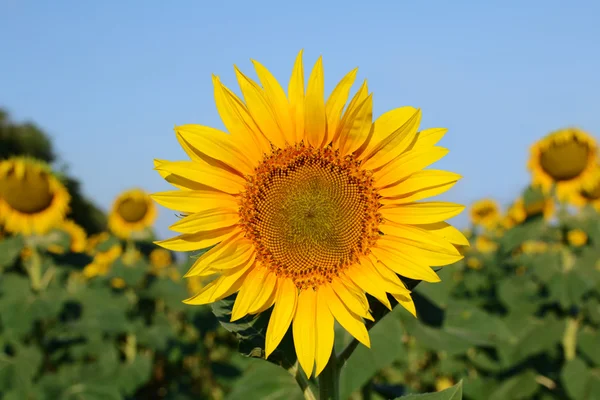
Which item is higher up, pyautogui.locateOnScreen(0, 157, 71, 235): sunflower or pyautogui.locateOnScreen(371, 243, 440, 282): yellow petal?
pyautogui.locateOnScreen(0, 157, 71, 235): sunflower

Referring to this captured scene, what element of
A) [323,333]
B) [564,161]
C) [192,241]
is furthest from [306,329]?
[564,161]

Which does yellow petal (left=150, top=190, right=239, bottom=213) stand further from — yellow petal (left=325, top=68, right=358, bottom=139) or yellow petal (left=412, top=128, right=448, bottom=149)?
yellow petal (left=412, top=128, right=448, bottom=149)

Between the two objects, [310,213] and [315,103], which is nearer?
[315,103]

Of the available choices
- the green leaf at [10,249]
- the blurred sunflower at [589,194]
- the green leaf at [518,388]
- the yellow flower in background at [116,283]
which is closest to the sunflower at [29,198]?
the green leaf at [10,249]

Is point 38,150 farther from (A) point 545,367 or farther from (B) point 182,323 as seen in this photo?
(A) point 545,367

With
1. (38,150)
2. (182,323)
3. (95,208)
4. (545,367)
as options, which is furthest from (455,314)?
(38,150)

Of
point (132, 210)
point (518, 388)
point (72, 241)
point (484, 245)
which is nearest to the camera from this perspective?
point (518, 388)

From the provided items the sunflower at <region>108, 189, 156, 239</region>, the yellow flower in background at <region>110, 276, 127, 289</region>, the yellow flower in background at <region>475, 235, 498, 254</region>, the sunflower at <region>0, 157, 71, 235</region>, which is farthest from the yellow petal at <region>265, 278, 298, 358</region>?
the yellow flower in background at <region>475, 235, 498, 254</region>

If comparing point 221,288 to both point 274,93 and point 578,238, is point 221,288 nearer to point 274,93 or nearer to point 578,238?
point 274,93
